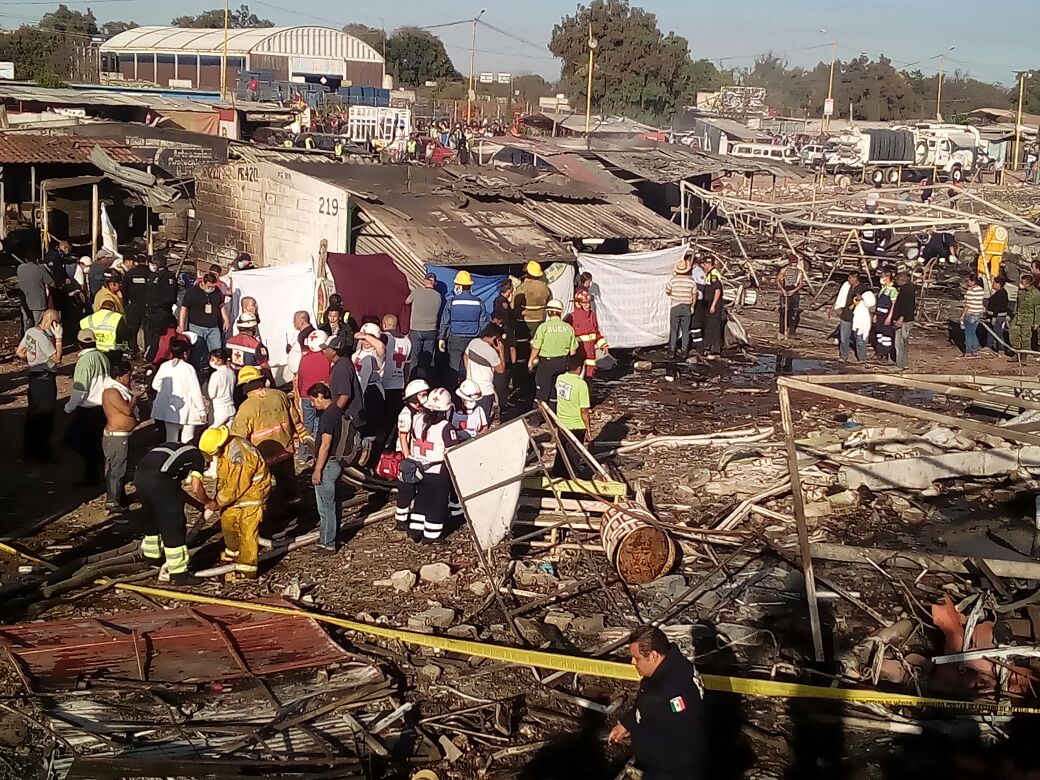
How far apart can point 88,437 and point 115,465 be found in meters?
0.93

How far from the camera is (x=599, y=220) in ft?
61.7

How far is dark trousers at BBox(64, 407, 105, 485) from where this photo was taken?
35.9 feet

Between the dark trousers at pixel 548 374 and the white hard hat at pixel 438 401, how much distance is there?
351 centimetres

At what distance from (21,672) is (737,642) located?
195 inches

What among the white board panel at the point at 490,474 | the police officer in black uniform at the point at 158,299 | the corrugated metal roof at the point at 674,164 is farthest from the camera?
the corrugated metal roof at the point at 674,164

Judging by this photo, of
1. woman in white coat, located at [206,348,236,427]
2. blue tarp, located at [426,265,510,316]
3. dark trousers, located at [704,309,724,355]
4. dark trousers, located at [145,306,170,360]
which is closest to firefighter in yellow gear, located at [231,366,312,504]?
woman in white coat, located at [206,348,236,427]

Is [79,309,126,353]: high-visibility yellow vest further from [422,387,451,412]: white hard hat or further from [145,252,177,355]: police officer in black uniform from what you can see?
[422,387,451,412]: white hard hat

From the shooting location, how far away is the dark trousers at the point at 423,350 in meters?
14.2

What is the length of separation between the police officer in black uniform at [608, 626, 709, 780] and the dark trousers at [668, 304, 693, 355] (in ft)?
43.0

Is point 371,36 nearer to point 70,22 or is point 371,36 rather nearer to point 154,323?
point 70,22

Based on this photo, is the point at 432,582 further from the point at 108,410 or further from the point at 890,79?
the point at 890,79

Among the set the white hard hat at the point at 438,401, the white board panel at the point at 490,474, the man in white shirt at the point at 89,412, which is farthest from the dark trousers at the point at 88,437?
the white board panel at the point at 490,474

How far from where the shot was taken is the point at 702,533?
9961 millimetres

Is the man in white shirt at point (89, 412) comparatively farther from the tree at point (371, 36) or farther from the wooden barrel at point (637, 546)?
the tree at point (371, 36)
